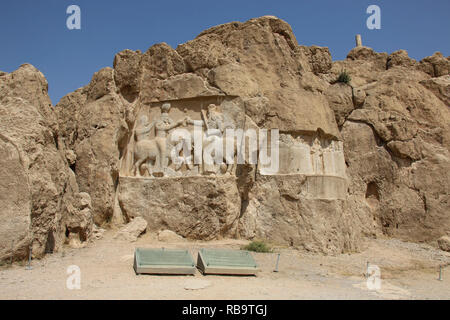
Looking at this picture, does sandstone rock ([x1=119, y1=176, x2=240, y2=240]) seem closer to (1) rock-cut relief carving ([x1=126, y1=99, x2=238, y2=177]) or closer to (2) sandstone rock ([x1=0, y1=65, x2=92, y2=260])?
(1) rock-cut relief carving ([x1=126, y1=99, x2=238, y2=177])

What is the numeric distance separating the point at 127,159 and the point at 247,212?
4139 millimetres

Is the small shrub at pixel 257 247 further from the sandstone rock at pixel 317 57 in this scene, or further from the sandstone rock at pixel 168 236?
the sandstone rock at pixel 317 57

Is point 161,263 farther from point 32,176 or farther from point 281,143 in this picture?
point 281,143

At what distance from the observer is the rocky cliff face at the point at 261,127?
1077cm

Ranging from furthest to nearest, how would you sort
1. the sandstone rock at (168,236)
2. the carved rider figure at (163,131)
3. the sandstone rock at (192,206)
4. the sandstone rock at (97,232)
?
the carved rider figure at (163,131), the sandstone rock at (192,206), the sandstone rock at (168,236), the sandstone rock at (97,232)

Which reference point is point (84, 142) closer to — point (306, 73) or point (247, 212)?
point (247, 212)

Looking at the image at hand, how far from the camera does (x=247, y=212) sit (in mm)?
12297

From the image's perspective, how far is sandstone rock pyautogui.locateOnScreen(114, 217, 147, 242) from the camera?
36.8ft

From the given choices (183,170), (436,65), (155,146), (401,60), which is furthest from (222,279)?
(436,65)

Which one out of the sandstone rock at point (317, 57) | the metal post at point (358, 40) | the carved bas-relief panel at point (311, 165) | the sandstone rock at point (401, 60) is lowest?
the carved bas-relief panel at point (311, 165)

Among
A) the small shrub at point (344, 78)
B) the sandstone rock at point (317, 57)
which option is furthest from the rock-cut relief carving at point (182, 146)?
the small shrub at point (344, 78)

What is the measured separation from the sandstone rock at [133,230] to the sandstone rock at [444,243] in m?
9.86

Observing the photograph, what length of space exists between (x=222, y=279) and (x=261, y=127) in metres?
6.00

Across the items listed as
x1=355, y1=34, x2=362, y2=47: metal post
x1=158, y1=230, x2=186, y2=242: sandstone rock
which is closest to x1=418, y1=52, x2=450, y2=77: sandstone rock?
x1=355, y1=34, x2=362, y2=47: metal post
